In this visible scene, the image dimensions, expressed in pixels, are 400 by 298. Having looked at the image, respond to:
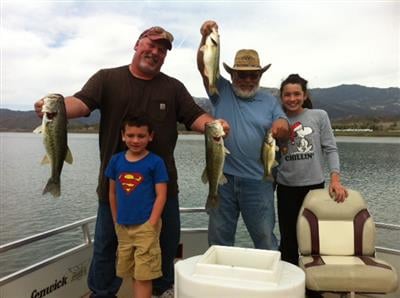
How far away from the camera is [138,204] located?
131 inches

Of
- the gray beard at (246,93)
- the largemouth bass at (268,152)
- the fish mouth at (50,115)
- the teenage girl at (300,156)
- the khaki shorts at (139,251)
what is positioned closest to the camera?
the fish mouth at (50,115)

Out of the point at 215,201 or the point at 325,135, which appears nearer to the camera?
the point at 215,201

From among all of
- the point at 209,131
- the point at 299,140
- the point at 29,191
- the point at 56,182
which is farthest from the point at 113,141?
the point at 29,191

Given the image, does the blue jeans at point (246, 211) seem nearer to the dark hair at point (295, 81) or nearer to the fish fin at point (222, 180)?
the fish fin at point (222, 180)

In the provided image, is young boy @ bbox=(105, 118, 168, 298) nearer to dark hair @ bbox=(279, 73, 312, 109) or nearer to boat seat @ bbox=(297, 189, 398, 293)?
boat seat @ bbox=(297, 189, 398, 293)

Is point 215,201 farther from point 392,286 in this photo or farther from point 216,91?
point 392,286

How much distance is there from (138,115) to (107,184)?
0.64 metres

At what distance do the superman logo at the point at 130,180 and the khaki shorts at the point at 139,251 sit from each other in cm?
31

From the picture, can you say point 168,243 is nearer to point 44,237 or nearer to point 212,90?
point 44,237

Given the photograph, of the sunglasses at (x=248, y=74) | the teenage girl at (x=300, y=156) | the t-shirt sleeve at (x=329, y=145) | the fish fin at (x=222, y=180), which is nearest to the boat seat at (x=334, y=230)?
the teenage girl at (x=300, y=156)

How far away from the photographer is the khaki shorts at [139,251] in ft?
10.8

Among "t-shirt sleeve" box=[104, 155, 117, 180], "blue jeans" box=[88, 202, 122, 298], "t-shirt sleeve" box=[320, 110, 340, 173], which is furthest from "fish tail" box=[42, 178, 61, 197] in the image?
"t-shirt sleeve" box=[320, 110, 340, 173]

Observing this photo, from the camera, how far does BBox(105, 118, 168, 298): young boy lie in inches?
130

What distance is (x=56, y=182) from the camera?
3.05 meters
